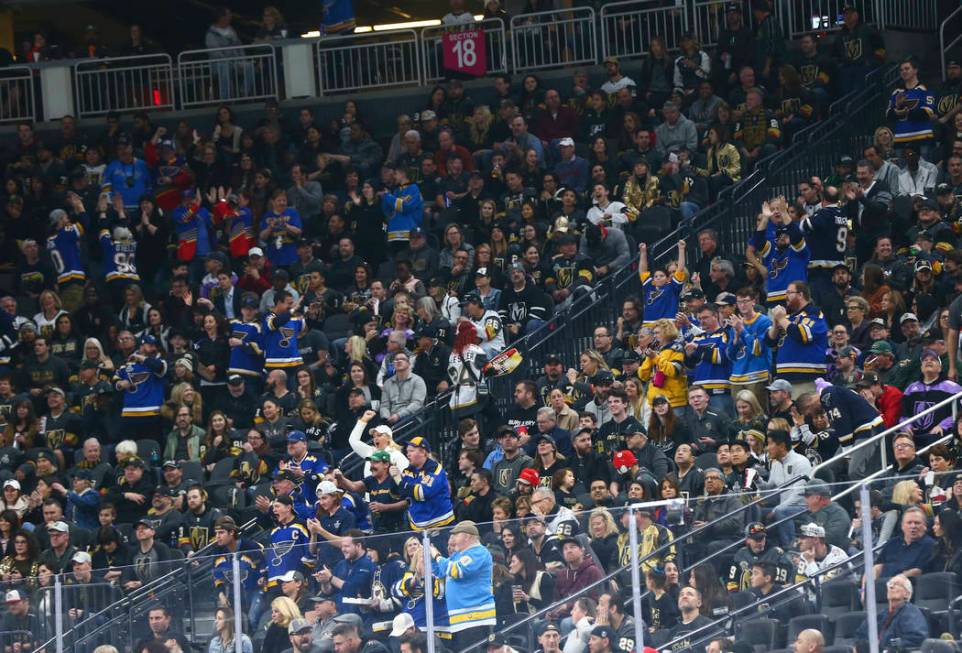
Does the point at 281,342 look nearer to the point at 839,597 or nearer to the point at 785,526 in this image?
the point at 785,526

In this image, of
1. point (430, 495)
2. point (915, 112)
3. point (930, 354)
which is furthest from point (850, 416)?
point (915, 112)

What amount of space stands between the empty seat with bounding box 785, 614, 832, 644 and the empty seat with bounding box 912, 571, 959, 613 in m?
0.58

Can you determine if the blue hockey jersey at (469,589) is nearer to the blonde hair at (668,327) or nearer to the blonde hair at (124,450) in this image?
the blonde hair at (668,327)

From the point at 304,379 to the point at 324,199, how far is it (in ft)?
14.2

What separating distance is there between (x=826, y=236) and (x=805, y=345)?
1.92 meters

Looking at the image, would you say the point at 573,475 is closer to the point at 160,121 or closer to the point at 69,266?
the point at 69,266

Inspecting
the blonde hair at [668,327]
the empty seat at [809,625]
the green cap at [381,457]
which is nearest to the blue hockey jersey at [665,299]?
the blonde hair at [668,327]

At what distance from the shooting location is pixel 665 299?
18.4 m

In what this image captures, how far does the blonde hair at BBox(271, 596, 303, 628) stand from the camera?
1359 cm

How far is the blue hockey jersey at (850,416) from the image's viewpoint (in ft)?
49.3

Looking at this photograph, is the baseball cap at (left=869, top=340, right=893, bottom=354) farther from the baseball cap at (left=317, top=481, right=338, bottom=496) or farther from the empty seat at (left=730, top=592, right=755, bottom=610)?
the baseball cap at (left=317, top=481, right=338, bottom=496)

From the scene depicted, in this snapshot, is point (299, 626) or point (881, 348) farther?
point (881, 348)

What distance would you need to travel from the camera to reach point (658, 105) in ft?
75.2

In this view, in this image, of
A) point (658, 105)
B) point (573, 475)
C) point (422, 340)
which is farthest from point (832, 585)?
point (658, 105)
